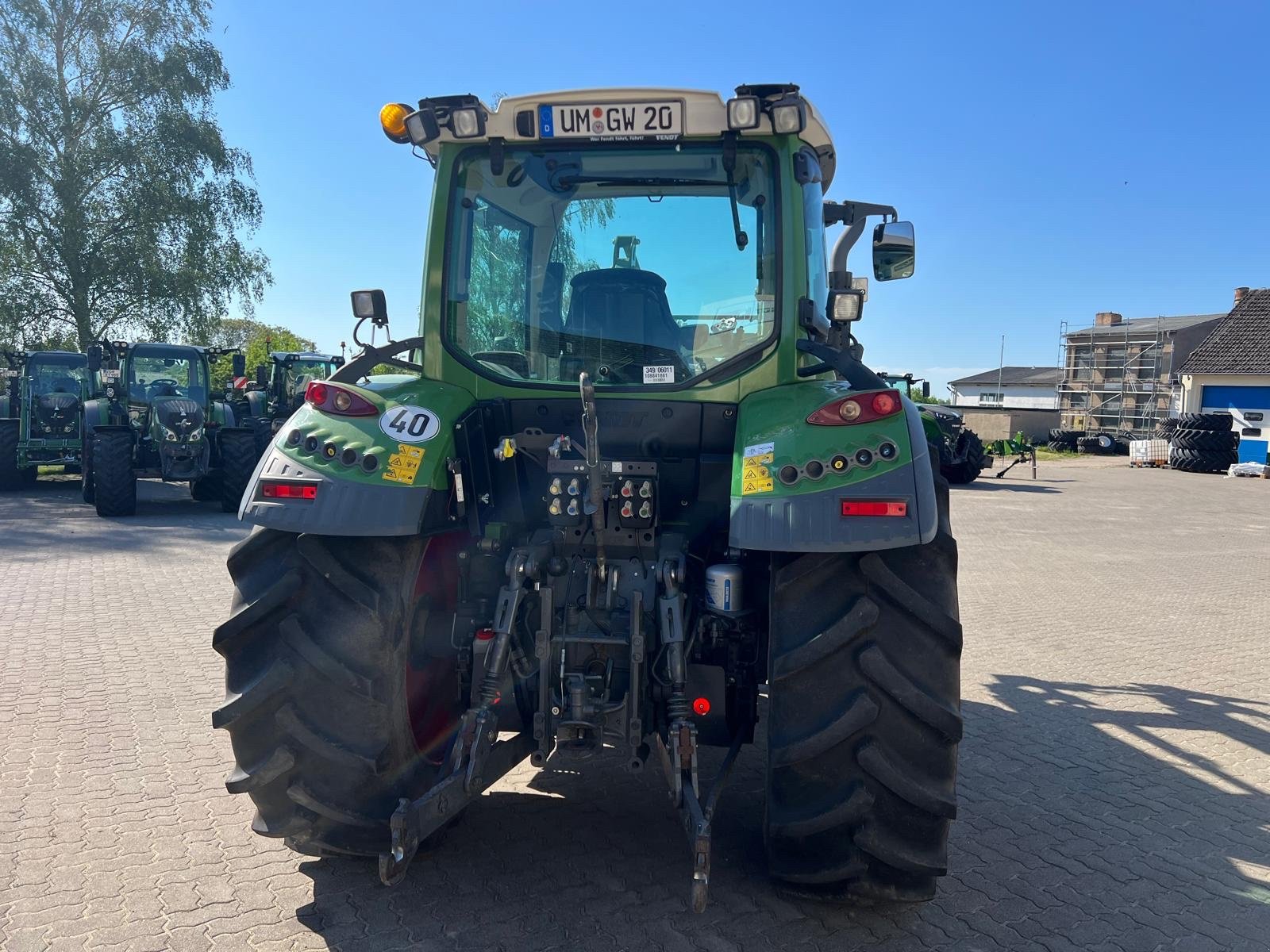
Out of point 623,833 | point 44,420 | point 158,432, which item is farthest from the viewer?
point 44,420

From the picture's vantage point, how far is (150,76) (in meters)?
25.7

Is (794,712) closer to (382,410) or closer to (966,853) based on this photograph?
(966,853)

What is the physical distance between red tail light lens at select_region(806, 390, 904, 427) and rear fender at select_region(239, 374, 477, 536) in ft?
4.14

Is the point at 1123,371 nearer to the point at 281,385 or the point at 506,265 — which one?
the point at 281,385

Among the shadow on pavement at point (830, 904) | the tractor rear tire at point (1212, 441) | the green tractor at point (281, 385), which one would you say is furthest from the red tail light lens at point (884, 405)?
the tractor rear tire at point (1212, 441)

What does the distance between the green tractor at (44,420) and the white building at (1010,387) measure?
220ft

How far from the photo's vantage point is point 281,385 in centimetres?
2094

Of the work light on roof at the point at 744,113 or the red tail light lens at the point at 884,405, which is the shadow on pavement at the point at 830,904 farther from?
the work light on roof at the point at 744,113

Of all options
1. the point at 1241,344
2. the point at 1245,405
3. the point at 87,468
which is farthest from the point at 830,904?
the point at 1241,344

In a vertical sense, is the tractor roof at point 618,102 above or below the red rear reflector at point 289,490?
above

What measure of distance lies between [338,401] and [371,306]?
87 cm

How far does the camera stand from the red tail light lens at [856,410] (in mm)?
3070

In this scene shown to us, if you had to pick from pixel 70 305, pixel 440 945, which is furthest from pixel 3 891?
pixel 70 305

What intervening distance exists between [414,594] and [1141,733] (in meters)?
4.08
